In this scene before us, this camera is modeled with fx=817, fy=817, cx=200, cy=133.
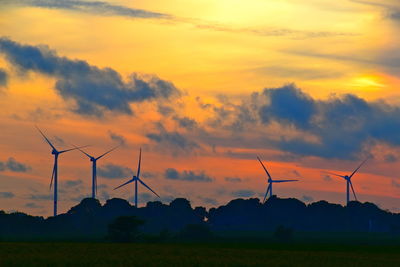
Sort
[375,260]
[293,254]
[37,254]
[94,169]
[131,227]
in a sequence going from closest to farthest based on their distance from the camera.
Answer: [37,254], [375,260], [293,254], [131,227], [94,169]

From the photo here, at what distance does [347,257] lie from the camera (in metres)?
117

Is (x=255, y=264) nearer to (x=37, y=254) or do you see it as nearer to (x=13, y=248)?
(x=37, y=254)

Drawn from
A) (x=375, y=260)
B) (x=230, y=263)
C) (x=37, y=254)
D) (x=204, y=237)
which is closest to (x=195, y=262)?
(x=230, y=263)

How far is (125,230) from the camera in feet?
540

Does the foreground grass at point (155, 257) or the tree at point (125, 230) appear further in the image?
the tree at point (125, 230)

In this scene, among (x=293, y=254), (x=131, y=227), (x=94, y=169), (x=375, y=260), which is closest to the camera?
(x=375, y=260)

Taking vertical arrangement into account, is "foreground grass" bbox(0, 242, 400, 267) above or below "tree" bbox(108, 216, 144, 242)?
below

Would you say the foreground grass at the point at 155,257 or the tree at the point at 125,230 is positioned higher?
the tree at the point at 125,230

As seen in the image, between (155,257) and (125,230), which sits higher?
(125,230)

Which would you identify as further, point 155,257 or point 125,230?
point 125,230

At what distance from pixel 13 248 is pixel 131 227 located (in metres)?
53.9

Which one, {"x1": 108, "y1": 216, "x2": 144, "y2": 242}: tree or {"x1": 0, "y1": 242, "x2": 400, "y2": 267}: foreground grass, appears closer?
{"x1": 0, "y1": 242, "x2": 400, "y2": 267}: foreground grass

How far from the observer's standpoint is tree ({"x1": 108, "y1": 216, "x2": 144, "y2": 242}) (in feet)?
537

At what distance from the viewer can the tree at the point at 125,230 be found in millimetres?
163750
